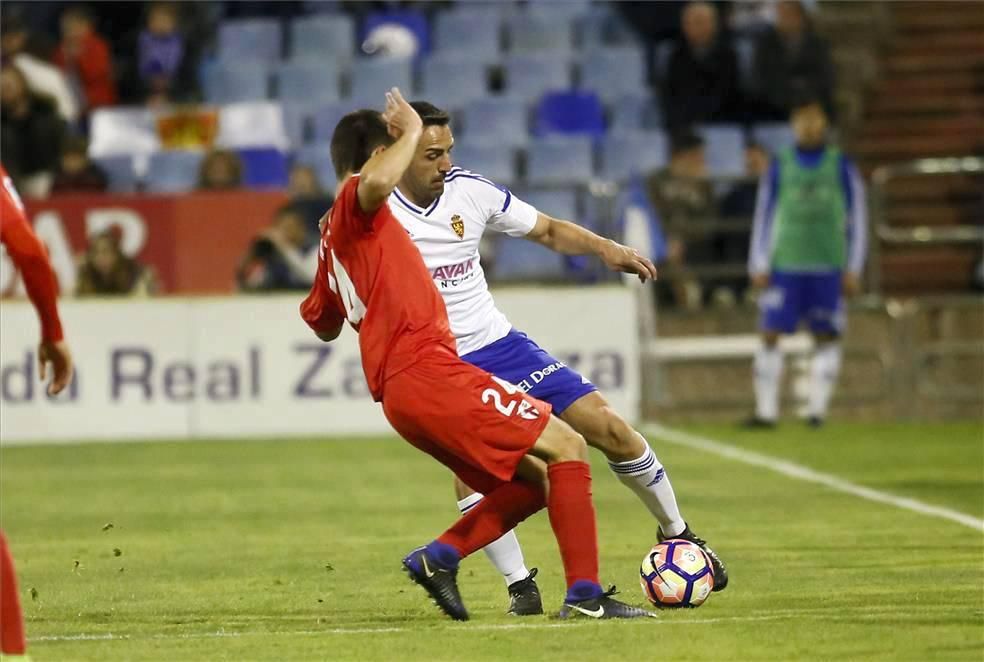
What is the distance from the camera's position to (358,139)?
6.68 m

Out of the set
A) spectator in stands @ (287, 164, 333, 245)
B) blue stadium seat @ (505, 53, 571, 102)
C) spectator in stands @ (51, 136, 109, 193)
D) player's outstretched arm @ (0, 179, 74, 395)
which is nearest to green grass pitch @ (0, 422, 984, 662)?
player's outstretched arm @ (0, 179, 74, 395)

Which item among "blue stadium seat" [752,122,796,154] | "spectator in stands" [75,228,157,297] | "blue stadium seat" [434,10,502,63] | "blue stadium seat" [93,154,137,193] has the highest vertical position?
A: "blue stadium seat" [434,10,502,63]

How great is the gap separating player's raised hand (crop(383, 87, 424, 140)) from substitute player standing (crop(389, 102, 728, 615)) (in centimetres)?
54

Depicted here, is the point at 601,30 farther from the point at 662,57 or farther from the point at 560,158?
the point at 560,158

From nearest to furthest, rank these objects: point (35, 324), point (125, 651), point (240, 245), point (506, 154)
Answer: point (125, 651), point (35, 324), point (240, 245), point (506, 154)

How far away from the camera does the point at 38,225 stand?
15.5 m

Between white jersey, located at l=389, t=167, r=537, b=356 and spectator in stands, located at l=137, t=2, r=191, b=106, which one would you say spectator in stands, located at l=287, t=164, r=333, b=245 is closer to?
spectator in stands, located at l=137, t=2, r=191, b=106

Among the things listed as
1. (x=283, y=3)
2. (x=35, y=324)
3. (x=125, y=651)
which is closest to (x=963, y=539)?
(x=125, y=651)

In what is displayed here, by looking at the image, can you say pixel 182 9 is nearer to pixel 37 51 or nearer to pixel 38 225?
pixel 37 51

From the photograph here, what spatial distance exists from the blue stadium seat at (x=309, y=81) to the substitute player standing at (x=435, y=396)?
41.4ft

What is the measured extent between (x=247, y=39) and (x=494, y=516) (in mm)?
13690

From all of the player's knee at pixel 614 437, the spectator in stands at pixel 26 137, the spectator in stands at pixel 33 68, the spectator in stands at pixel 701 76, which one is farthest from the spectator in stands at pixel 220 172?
the player's knee at pixel 614 437

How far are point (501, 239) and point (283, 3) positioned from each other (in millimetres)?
4933

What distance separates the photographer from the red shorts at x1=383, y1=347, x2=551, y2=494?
20.9 feet
